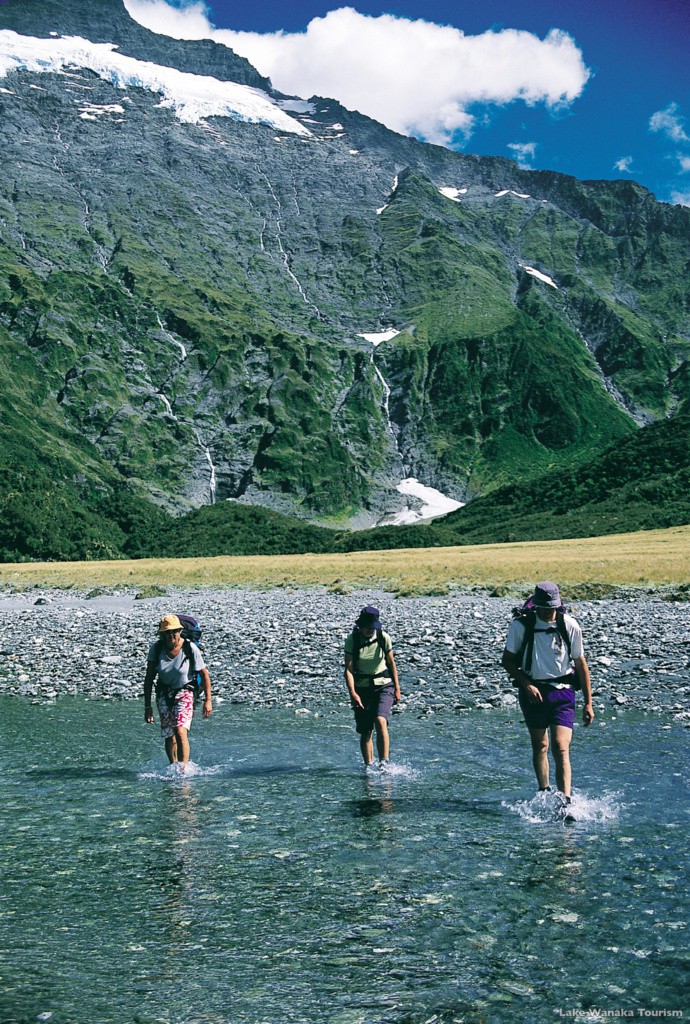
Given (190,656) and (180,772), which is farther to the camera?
(180,772)

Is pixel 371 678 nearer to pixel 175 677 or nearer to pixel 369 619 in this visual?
pixel 369 619

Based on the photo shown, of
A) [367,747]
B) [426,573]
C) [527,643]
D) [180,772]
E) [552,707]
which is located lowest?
[180,772]

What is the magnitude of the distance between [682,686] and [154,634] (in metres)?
21.2

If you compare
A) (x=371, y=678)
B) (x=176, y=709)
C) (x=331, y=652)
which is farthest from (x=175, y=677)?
(x=331, y=652)

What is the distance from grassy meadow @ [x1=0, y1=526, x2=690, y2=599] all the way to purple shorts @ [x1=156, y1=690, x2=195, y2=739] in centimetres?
3653

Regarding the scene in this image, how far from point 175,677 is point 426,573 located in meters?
55.2

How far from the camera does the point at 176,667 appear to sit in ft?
48.7

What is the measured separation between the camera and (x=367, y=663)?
14.9 metres

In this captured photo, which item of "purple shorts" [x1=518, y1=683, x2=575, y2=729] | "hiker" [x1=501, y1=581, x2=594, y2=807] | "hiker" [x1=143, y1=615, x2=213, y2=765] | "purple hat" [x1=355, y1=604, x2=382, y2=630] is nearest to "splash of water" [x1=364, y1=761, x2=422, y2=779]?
"purple hat" [x1=355, y1=604, x2=382, y2=630]

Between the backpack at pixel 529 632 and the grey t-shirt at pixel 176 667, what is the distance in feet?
18.0

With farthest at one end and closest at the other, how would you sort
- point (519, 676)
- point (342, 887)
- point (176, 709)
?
point (176, 709), point (519, 676), point (342, 887)

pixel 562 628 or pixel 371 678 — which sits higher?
pixel 562 628

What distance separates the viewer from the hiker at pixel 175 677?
48.5ft

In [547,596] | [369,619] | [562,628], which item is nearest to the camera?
[547,596]
